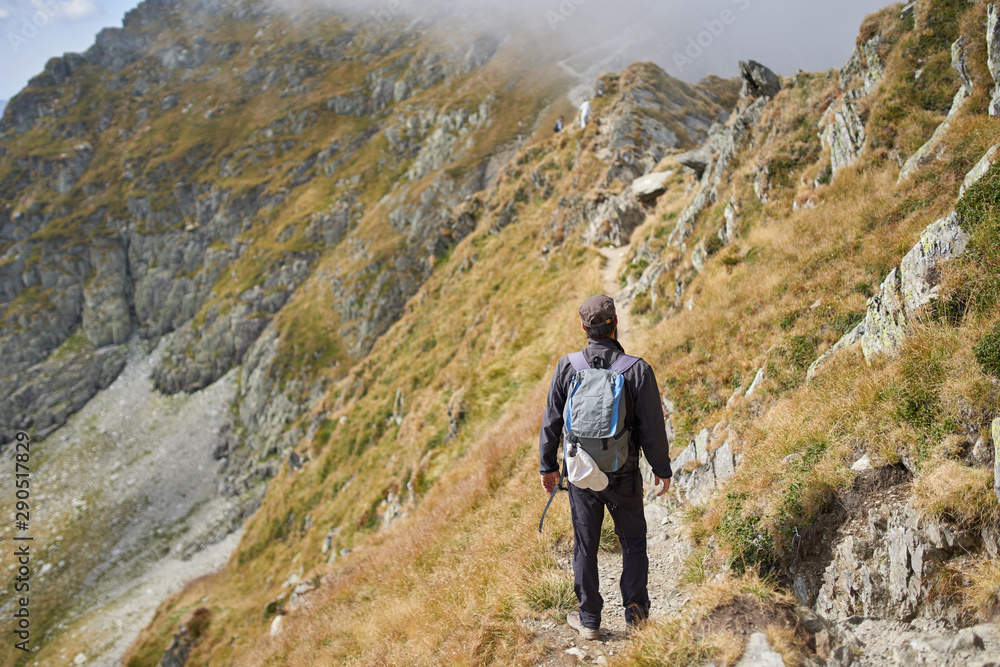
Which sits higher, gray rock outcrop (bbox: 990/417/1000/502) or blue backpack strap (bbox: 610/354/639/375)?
blue backpack strap (bbox: 610/354/639/375)

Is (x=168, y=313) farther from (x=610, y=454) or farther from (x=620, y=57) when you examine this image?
(x=610, y=454)

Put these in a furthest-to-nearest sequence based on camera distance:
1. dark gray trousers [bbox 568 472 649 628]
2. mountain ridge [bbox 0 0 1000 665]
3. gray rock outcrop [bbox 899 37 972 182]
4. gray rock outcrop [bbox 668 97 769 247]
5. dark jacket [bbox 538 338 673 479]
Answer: gray rock outcrop [bbox 668 97 769 247] < gray rock outcrop [bbox 899 37 972 182] < dark gray trousers [bbox 568 472 649 628] < dark jacket [bbox 538 338 673 479] < mountain ridge [bbox 0 0 1000 665]

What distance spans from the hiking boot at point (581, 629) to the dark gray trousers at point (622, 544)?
0.13 meters

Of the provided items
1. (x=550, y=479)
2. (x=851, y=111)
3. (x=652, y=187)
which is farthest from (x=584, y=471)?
(x=652, y=187)

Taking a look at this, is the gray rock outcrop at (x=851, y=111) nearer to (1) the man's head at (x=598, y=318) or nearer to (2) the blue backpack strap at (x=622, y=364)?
(1) the man's head at (x=598, y=318)

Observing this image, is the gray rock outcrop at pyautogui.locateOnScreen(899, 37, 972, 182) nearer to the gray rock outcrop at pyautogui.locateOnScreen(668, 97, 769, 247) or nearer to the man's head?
the gray rock outcrop at pyautogui.locateOnScreen(668, 97, 769, 247)

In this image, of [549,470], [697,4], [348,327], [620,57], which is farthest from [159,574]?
[697,4]

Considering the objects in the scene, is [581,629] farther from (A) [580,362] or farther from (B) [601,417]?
(A) [580,362]

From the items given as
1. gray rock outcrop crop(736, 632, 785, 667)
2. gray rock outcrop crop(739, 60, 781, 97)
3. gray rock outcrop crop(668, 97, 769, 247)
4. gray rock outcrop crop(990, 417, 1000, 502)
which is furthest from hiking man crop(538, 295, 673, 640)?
gray rock outcrop crop(739, 60, 781, 97)

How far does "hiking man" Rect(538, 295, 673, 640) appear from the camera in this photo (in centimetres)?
462

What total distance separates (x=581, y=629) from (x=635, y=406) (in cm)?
258

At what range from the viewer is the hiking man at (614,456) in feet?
15.2

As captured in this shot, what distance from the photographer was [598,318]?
191 inches

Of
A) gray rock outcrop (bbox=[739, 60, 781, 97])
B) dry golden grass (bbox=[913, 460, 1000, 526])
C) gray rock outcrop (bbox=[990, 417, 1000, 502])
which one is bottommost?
dry golden grass (bbox=[913, 460, 1000, 526])
